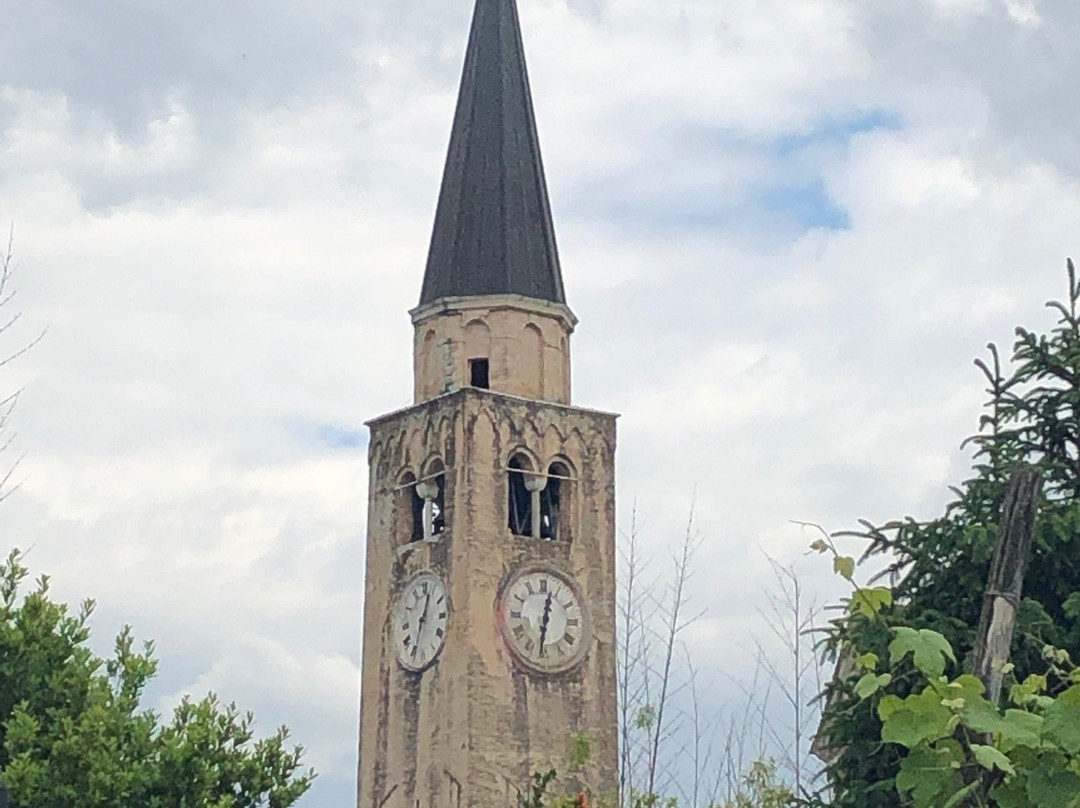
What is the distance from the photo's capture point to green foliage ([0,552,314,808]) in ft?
49.4

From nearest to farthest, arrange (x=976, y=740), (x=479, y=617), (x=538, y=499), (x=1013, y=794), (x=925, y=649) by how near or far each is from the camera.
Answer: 1. (x=1013, y=794)
2. (x=976, y=740)
3. (x=925, y=649)
4. (x=479, y=617)
5. (x=538, y=499)

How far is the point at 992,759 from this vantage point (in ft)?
20.2

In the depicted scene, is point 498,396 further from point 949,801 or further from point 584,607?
point 949,801

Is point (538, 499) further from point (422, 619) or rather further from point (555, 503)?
point (422, 619)

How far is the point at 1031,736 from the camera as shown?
622 cm

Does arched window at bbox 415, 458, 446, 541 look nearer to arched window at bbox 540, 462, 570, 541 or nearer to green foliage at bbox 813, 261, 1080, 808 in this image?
arched window at bbox 540, 462, 570, 541

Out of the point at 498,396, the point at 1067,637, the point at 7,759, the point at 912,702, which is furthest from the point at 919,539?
the point at 498,396

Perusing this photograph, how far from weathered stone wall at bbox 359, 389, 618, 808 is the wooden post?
100 feet

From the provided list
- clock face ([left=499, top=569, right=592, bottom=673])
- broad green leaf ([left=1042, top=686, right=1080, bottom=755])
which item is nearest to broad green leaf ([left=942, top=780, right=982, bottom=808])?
broad green leaf ([left=1042, top=686, right=1080, bottom=755])

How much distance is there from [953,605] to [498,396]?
25.8m

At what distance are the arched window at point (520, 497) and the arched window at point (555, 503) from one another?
28 centimetres

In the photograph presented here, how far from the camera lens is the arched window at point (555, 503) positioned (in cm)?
4022

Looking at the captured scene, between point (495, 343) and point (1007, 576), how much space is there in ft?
108

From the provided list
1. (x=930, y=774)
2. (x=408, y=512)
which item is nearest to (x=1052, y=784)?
(x=930, y=774)
